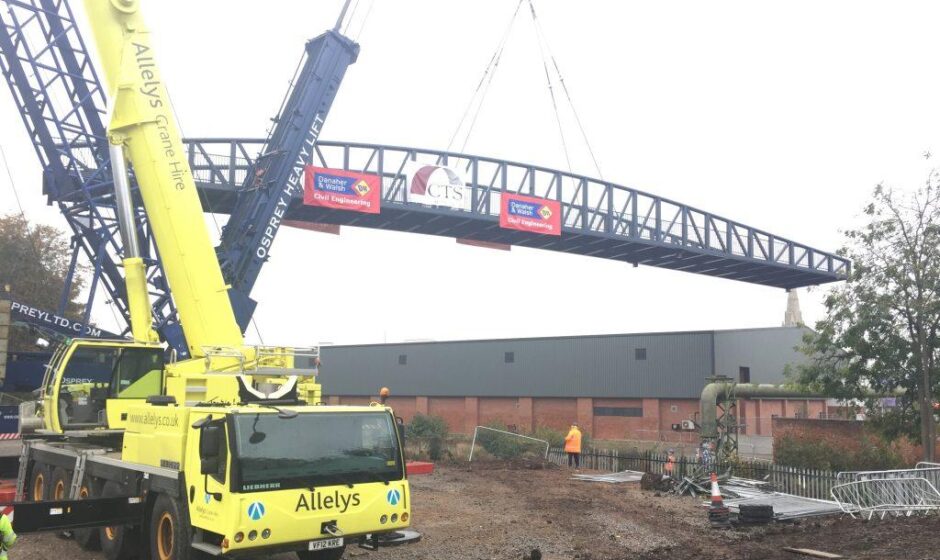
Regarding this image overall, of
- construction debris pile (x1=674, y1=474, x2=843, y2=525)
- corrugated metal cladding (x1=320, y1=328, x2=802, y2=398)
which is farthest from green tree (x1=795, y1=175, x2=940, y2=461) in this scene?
corrugated metal cladding (x1=320, y1=328, x2=802, y2=398)

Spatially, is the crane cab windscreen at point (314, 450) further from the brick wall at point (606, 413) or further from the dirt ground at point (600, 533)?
the brick wall at point (606, 413)

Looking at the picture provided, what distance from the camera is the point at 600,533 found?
1302 centimetres

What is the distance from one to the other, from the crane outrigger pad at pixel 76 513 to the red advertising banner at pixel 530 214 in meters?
26.5

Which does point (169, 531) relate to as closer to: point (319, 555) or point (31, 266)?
point (319, 555)

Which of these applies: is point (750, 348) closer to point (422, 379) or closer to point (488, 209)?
point (488, 209)

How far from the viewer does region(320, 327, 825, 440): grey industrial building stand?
3950 centimetres

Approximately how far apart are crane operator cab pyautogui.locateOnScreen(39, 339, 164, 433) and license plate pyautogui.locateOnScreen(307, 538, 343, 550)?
512 centimetres

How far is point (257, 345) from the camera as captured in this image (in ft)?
35.1

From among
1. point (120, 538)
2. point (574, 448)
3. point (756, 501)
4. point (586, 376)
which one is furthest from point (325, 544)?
point (586, 376)

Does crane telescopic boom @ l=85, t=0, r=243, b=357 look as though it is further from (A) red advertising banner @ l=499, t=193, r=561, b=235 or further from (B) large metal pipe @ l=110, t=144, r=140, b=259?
(A) red advertising banner @ l=499, t=193, r=561, b=235

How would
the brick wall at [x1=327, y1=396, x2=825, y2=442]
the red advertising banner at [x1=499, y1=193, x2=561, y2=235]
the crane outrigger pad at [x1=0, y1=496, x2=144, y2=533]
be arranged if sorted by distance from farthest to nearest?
the brick wall at [x1=327, y1=396, x2=825, y2=442] → the red advertising banner at [x1=499, y1=193, x2=561, y2=235] → the crane outrigger pad at [x1=0, y1=496, x2=144, y2=533]

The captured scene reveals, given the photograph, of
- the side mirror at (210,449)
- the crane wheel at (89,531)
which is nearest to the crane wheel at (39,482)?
the crane wheel at (89,531)

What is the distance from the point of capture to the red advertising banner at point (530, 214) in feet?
114

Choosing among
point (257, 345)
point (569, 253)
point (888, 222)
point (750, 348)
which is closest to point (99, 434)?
point (257, 345)
